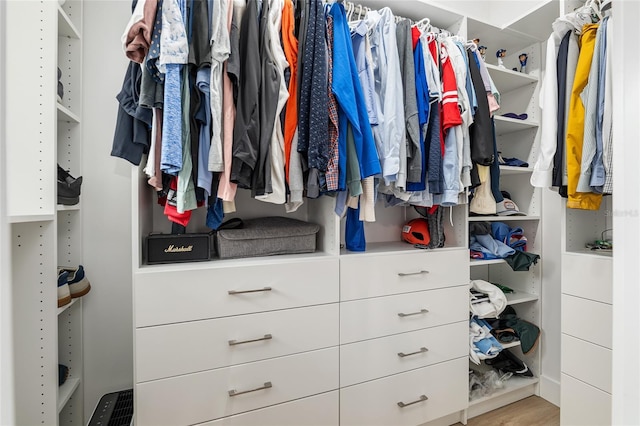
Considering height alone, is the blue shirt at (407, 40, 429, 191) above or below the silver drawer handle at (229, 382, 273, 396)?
above

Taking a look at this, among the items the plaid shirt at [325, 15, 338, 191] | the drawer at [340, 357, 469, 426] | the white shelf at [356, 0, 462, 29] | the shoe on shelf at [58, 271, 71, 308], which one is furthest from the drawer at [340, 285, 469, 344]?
the white shelf at [356, 0, 462, 29]

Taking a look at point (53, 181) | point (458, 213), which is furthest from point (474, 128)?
point (53, 181)

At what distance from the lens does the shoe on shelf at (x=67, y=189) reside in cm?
115

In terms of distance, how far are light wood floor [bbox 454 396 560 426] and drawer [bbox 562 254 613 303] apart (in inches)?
30.4

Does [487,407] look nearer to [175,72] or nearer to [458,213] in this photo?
[458,213]

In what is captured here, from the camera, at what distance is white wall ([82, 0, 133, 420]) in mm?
1402

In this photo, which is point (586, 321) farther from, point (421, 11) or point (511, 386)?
point (421, 11)

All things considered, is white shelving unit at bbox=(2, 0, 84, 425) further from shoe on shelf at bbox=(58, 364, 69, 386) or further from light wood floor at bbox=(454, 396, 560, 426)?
light wood floor at bbox=(454, 396, 560, 426)

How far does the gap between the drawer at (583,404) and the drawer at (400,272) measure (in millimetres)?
599

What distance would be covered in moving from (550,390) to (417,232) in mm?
1236

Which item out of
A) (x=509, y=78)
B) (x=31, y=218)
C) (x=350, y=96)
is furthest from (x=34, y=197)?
(x=509, y=78)

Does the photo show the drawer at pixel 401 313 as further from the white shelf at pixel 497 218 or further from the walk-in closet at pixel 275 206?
the white shelf at pixel 497 218

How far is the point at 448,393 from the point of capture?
1.53 metres

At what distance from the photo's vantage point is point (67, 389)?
1264mm
